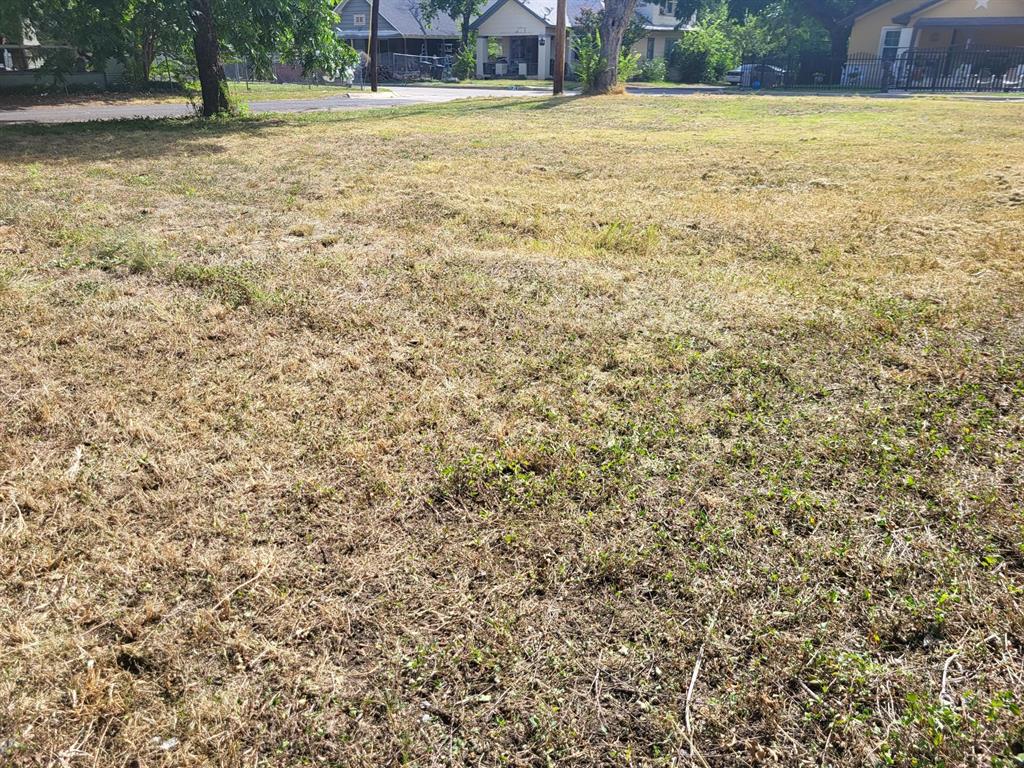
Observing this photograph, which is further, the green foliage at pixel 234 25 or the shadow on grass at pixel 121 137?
the green foliage at pixel 234 25

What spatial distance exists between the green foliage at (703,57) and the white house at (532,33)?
22.7 feet

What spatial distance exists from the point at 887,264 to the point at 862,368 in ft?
7.02

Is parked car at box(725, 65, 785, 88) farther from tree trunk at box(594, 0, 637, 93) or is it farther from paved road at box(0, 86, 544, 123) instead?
paved road at box(0, 86, 544, 123)

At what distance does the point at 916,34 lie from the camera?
116 ft

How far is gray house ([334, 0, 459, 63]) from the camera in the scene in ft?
154

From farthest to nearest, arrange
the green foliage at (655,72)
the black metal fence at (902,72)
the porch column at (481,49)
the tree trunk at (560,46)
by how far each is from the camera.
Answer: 1. the porch column at (481,49)
2. the green foliage at (655,72)
3. the black metal fence at (902,72)
4. the tree trunk at (560,46)

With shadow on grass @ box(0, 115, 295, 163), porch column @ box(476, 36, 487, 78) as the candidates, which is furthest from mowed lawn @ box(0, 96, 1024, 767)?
porch column @ box(476, 36, 487, 78)

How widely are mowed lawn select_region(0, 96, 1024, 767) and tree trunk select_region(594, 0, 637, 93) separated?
2124 centimetres

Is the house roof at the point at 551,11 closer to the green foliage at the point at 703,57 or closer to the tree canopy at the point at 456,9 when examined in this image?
the tree canopy at the point at 456,9

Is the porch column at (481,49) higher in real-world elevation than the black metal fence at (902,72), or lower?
higher

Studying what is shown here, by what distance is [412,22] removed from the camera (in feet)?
156

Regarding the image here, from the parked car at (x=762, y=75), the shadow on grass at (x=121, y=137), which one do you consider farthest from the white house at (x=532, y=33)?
the shadow on grass at (x=121, y=137)

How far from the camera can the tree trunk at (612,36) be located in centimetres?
2420

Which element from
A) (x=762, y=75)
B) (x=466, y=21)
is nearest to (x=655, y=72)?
(x=762, y=75)
